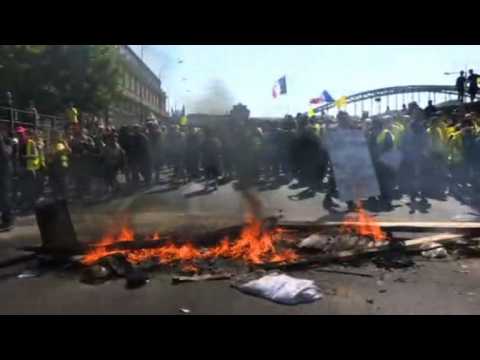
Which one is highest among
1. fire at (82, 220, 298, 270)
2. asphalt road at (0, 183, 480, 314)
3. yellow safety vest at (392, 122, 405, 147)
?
yellow safety vest at (392, 122, 405, 147)

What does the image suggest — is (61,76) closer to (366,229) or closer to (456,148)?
(456,148)

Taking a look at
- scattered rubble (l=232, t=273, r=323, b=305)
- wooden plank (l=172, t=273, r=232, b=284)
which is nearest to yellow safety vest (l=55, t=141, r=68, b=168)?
wooden plank (l=172, t=273, r=232, b=284)

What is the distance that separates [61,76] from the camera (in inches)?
928

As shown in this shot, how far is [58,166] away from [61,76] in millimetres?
13094

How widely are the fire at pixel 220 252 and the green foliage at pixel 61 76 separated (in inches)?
672

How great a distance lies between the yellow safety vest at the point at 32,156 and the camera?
11617mm

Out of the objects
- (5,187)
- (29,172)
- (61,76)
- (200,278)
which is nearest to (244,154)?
(29,172)

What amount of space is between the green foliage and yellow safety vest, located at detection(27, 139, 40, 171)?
1135cm

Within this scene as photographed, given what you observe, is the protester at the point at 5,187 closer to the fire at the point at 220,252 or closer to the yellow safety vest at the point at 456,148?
the fire at the point at 220,252

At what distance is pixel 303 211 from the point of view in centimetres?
1094

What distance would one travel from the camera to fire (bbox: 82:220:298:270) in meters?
6.41

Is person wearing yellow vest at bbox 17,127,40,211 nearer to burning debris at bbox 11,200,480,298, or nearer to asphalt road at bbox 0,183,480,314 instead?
asphalt road at bbox 0,183,480,314
